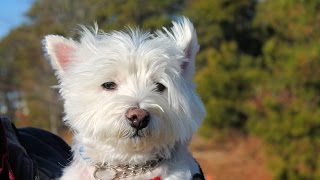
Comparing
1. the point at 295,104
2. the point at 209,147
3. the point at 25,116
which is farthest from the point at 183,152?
the point at 25,116

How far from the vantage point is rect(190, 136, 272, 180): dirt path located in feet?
56.7

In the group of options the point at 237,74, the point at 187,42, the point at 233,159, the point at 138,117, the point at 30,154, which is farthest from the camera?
the point at 233,159

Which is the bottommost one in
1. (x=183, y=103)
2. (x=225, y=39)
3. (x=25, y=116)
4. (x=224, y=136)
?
(x=25, y=116)

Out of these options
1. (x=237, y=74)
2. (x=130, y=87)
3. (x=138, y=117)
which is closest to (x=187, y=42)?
(x=130, y=87)

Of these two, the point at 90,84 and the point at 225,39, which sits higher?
the point at 90,84

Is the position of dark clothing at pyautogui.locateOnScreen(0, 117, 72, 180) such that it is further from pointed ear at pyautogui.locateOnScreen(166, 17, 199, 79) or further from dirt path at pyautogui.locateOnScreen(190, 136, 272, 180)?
dirt path at pyautogui.locateOnScreen(190, 136, 272, 180)

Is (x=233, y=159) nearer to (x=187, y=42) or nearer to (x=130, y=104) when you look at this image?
(x=187, y=42)

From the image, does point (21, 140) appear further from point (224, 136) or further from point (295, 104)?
point (224, 136)

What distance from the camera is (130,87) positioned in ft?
9.52

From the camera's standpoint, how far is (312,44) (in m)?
13.1

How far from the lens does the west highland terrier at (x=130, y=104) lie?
2834 millimetres

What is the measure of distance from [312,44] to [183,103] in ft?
35.3

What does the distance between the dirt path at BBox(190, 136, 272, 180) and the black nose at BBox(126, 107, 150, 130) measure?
12318 millimetres

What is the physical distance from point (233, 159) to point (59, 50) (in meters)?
18.3
